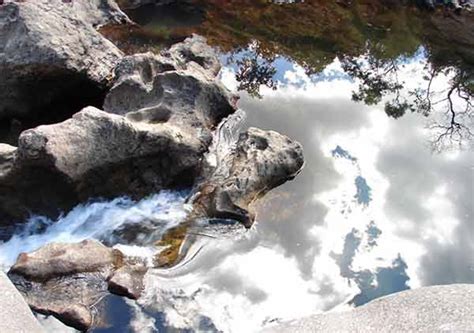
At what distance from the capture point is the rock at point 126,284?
26.7 ft

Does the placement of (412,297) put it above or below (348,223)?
above

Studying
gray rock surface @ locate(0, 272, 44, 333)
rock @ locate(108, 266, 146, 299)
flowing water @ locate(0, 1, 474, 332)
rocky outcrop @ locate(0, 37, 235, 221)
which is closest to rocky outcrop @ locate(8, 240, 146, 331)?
rock @ locate(108, 266, 146, 299)

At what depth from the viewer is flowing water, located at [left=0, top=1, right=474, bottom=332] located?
8.59 metres

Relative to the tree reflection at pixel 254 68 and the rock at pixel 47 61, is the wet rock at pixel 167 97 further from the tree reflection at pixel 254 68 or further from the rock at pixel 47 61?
the tree reflection at pixel 254 68

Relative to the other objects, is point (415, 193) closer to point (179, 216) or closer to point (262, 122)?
point (262, 122)

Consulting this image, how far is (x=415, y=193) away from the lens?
1106 cm

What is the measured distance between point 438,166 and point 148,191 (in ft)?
19.5

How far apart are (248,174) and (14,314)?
4834 millimetres

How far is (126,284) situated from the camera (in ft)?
26.8

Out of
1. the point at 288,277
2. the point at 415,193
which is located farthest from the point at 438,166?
the point at 288,277

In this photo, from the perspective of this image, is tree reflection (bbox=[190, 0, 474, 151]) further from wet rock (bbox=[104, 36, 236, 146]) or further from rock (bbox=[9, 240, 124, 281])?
rock (bbox=[9, 240, 124, 281])

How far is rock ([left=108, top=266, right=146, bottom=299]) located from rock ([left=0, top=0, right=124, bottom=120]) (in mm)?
4972

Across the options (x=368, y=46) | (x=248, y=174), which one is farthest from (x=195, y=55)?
(x=368, y=46)

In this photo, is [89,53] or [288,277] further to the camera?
[89,53]
